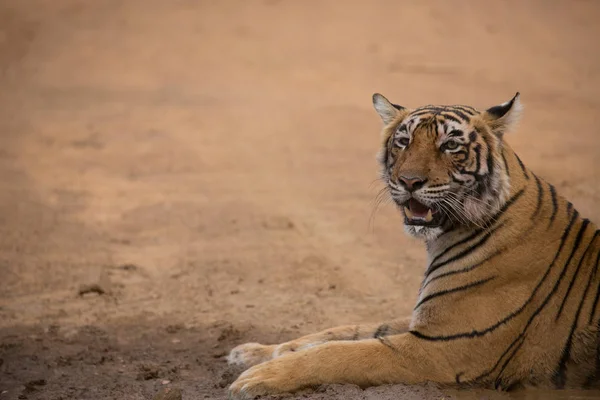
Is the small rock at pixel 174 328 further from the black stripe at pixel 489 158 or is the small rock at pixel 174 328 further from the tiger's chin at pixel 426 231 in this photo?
the black stripe at pixel 489 158

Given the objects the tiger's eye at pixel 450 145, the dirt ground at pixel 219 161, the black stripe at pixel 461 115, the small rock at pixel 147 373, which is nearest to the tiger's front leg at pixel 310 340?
the dirt ground at pixel 219 161

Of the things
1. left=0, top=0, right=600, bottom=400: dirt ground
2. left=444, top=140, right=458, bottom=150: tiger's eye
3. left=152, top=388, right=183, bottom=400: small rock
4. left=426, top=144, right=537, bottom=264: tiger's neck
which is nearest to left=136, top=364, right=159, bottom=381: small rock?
left=0, top=0, right=600, bottom=400: dirt ground

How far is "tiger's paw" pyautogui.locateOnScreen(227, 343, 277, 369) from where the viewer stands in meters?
4.47

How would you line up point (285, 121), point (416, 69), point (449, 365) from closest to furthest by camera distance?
point (449, 365) < point (285, 121) < point (416, 69)

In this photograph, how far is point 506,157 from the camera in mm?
4070

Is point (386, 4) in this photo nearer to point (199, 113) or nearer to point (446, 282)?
point (199, 113)

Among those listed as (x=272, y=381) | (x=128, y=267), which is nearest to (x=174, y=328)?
(x=128, y=267)

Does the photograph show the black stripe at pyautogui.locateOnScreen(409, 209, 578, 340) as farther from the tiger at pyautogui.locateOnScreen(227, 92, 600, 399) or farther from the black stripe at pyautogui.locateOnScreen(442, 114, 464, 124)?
the black stripe at pyautogui.locateOnScreen(442, 114, 464, 124)

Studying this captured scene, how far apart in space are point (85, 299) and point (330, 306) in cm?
155

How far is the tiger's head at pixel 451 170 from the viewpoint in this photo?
394 centimetres

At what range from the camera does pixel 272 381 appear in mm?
3766

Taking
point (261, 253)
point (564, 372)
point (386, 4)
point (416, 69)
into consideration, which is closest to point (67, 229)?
point (261, 253)

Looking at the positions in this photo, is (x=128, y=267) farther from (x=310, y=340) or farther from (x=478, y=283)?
(x=478, y=283)

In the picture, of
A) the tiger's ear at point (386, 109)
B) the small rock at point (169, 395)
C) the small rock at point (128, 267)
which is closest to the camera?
the small rock at point (169, 395)
